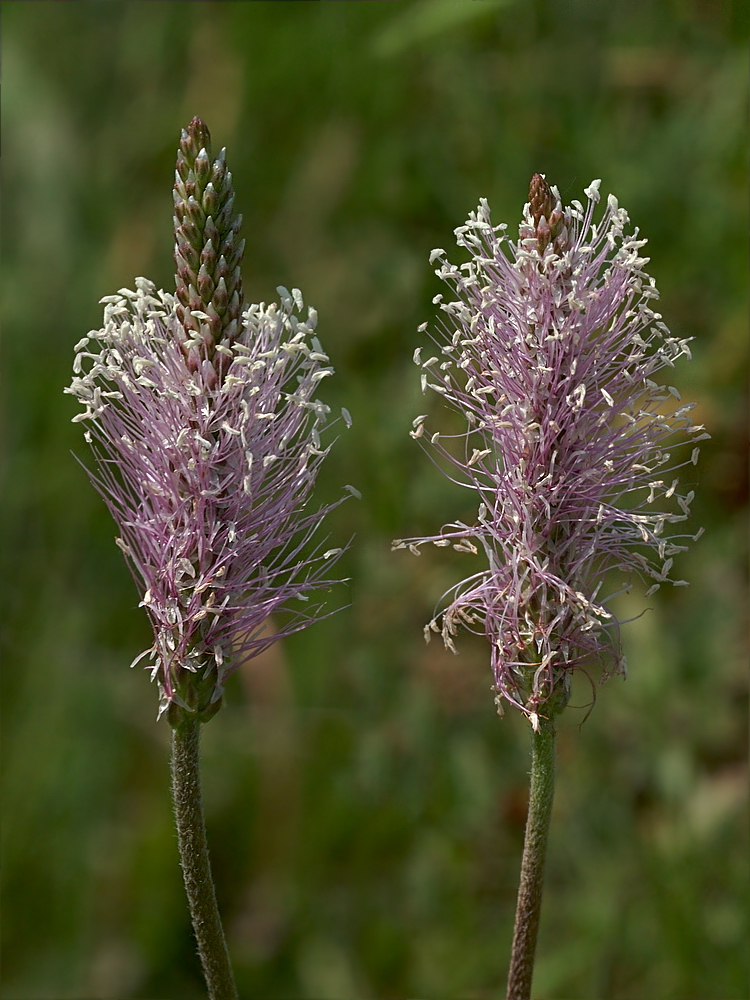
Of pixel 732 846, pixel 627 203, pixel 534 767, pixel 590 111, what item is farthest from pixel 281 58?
pixel 534 767

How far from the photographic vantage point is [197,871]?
1.02 meters

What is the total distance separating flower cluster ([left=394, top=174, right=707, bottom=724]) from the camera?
1.06 meters

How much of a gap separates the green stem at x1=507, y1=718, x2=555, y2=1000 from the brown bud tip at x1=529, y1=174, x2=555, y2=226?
17.6 inches

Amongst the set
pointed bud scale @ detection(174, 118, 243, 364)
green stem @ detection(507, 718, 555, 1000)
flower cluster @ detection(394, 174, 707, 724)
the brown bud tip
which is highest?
pointed bud scale @ detection(174, 118, 243, 364)

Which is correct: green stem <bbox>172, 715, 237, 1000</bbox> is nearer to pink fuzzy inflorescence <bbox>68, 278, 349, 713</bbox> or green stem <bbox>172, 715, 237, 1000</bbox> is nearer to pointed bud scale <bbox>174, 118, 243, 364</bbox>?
pink fuzzy inflorescence <bbox>68, 278, 349, 713</bbox>

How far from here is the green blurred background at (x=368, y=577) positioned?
235cm

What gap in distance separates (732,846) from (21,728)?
1465 mm

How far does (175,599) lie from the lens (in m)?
1.08

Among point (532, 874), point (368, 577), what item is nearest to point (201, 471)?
point (532, 874)

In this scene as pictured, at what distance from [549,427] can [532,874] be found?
1.26 ft

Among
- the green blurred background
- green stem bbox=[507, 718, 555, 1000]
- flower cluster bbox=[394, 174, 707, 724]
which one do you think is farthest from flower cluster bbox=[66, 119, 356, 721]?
the green blurred background

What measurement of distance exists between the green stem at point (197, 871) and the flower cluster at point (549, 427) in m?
0.24

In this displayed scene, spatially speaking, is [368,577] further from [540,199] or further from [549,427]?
[540,199]

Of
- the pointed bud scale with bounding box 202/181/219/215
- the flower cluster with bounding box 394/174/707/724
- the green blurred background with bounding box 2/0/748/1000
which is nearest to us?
the pointed bud scale with bounding box 202/181/219/215
